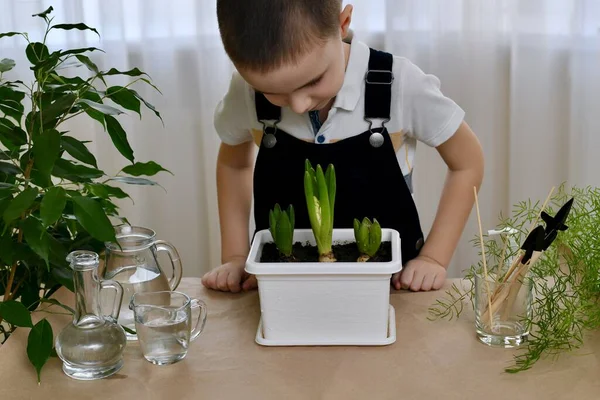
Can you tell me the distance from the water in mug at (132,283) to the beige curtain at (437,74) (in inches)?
53.5

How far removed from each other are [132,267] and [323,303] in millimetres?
259

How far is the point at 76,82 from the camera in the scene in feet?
3.97

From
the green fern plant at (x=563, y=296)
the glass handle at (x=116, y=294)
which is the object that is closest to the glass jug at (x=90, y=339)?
the glass handle at (x=116, y=294)

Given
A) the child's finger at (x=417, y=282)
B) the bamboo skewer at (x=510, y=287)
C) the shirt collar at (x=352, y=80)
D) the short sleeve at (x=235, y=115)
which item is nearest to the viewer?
the bamboo skewer at (x=510, y=287)

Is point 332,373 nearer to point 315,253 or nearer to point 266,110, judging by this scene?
point 315,253

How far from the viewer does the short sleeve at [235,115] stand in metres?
1.54

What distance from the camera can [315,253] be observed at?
3.89 feet

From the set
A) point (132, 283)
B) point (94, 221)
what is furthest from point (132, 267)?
point (94, 221)

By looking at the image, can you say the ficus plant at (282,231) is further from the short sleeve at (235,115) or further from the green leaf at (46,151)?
the short sleeve at (235,115)

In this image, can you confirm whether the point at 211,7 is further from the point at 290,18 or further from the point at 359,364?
the point at 359,364

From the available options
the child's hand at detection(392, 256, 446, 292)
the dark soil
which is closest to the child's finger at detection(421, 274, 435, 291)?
the child's hand at detection(392, 256, 446, 292)

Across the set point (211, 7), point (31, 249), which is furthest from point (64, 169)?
point (211, 7)

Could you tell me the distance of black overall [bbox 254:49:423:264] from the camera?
57.2 inches

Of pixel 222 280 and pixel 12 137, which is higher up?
pixel 12 137
